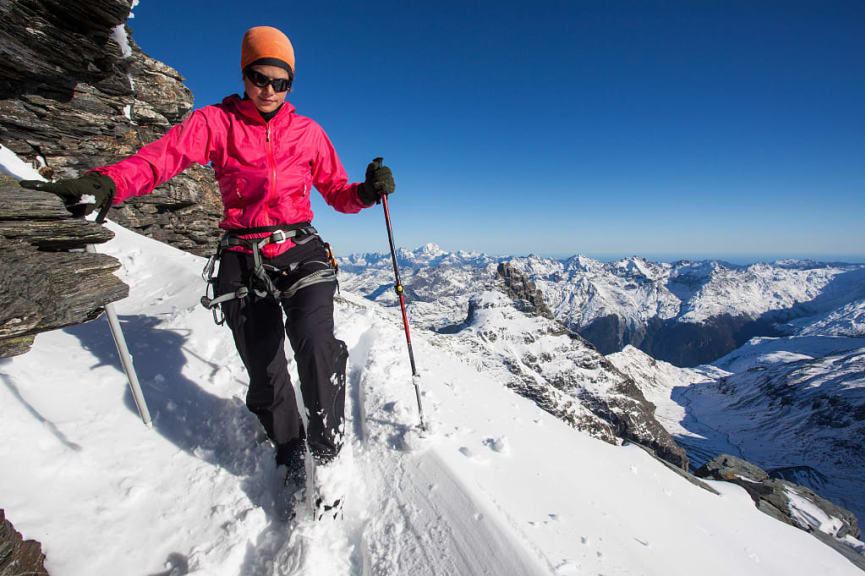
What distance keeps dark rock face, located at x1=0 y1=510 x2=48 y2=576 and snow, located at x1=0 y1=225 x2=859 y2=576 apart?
15cm

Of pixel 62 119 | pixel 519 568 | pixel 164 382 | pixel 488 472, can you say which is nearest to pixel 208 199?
pixel 62 119

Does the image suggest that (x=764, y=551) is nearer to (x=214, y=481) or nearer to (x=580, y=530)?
(x=580, y=530)

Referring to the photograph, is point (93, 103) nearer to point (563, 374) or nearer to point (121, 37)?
point (121, 37)

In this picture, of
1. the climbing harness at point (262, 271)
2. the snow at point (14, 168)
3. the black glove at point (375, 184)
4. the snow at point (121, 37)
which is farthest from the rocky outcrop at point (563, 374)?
the snow at point (14, 168)

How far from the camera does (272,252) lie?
170 inches

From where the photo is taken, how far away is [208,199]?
53.4 feet

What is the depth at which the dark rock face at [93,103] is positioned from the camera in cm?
705

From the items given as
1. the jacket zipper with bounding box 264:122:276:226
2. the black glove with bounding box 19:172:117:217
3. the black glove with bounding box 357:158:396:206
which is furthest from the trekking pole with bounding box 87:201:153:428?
the black glove with bounding box 357:158:396:206

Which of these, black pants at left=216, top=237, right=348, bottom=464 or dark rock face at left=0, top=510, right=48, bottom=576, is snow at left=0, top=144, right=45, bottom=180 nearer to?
black pants at left=216, top=237, right=348, bottom=464

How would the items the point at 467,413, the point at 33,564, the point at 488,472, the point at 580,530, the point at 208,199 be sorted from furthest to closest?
the point at 208,199 < the point at 467,413 < the point at 488,472 < the point at 580,530 < the point at 33,564

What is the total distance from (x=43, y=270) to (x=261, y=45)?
3.32m

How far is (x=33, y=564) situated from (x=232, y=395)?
2784 millimetres

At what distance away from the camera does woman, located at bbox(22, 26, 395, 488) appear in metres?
3.95

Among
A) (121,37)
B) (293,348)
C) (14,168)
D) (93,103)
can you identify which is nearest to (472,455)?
(293,348)
